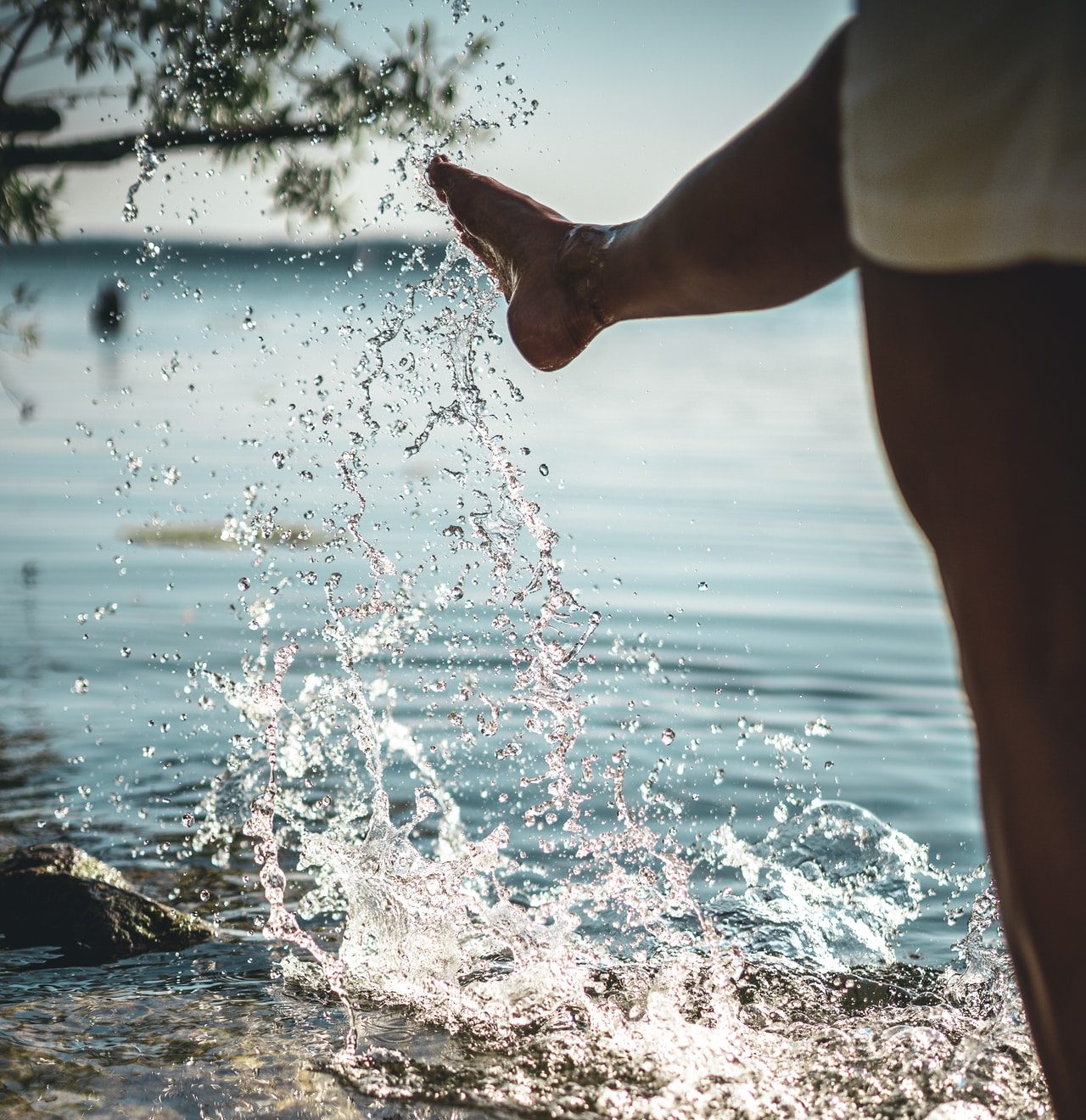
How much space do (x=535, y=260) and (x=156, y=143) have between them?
150 inches

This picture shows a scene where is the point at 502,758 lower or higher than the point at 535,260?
lower

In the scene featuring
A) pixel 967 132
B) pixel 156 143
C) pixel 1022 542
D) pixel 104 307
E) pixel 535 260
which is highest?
pixel 104 307

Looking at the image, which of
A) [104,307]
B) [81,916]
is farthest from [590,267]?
[104,307]

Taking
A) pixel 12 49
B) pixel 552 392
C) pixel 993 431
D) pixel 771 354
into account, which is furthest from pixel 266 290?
pixel 993 431

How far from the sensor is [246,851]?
388 centimetres

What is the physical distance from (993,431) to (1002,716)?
9.1 inches

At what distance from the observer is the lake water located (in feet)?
8.13

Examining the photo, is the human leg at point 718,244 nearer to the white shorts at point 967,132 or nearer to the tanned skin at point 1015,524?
the tanned skin at point 1015,524

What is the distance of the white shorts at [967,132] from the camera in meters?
0.94

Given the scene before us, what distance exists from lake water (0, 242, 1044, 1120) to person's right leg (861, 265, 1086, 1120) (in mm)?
1417

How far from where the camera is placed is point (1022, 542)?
3.30ft

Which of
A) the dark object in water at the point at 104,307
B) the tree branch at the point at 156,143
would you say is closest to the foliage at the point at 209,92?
the tree branch at the point at 156,143

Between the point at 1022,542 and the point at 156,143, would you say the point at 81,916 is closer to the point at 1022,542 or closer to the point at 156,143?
the point at 1022,542

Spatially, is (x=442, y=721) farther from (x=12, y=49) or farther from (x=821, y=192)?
(x=821, y=192)
